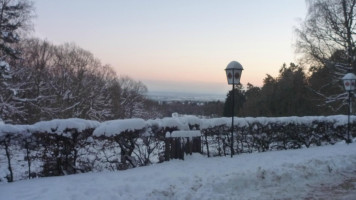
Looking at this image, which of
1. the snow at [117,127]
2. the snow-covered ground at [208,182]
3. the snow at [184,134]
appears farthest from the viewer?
the snow at [184,134]

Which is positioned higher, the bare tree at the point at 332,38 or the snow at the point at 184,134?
the bare tree at the point at 332,38

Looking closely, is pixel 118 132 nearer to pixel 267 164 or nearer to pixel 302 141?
pixel 267 164

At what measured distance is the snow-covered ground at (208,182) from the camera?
6582 millimetres

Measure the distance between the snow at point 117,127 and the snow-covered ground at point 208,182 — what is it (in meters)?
1.09

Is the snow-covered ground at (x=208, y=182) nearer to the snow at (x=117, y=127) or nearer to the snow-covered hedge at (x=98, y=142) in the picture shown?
the snow-covered hedge at (x=98, y=142)

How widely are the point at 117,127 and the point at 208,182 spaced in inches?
115

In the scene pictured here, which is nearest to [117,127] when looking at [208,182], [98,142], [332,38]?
[98,142]

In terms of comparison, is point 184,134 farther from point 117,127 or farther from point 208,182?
point 208,182

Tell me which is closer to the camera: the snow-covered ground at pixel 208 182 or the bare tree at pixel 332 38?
the snow-covered ground at pixel 208 182

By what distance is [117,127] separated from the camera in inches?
354

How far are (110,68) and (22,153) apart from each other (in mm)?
53692

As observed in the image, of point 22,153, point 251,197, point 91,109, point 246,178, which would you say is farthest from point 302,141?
point 91,109

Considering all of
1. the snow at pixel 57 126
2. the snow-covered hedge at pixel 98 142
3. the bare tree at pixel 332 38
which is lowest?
the snow-covered hedge at pixel 98 142

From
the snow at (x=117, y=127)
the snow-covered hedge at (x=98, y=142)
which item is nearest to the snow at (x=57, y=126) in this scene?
the snow-covered hedge at (x=98, y=142)
